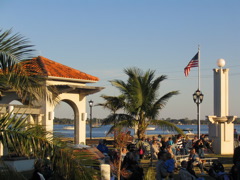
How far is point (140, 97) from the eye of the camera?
22.2 metres

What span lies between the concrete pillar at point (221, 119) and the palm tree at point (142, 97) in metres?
5.07

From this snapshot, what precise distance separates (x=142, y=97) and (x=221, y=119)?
6.33 m

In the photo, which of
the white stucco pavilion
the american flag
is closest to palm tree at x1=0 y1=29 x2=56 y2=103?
the white stucco pavilion

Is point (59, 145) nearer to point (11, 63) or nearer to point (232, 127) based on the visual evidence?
point (11, 63)

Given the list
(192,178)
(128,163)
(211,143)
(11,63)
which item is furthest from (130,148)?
(211,143)

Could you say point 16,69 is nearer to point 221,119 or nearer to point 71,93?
point 71,93

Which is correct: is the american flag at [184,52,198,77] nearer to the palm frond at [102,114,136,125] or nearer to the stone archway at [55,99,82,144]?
the palm frond at [102,114,136,125]

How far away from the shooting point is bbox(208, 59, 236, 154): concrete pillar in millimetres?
25781

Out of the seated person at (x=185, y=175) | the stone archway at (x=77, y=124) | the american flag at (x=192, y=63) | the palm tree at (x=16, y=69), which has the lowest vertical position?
the seated person at (x=185, y=175)

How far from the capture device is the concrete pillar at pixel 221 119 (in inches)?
1015

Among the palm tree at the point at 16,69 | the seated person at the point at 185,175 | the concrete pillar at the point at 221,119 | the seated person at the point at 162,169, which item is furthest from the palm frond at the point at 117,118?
the palm tree at the point at 16,69

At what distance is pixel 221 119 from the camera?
85.3 ft

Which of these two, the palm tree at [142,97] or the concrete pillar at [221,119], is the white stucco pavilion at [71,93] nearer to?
the palm tree at [142,97]

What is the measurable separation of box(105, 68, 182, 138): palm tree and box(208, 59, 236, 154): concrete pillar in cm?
507
